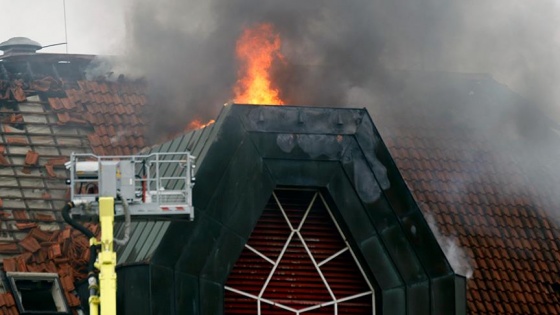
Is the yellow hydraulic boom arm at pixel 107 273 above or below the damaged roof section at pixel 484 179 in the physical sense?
below

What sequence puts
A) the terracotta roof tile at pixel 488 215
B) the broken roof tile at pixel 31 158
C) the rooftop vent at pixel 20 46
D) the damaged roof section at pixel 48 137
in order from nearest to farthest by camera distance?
the damaged roof section at pixel 48 137 < the broken roof tile at pixel 31 158 < the terracotta roof tile at pixel 488 215 < the rooftop vent at pixel 20 46

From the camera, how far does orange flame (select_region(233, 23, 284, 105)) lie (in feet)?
117

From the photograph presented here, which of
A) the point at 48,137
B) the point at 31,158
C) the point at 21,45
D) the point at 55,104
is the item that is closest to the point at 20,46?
the point at 21,45

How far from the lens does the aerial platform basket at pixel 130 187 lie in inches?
1173

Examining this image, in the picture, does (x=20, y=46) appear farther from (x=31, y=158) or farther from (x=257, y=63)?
(x=257, y=63)

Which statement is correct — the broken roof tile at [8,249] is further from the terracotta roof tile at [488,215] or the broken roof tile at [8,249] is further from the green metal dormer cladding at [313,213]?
the terracotta roof tile at [488,215]

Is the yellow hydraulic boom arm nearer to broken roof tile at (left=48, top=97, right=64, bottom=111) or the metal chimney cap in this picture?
broken roof tile at (left=48, top=97, right=64, bottom=111)

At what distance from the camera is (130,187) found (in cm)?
3005

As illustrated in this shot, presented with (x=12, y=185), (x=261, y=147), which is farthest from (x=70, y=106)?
(x=261, y=147)

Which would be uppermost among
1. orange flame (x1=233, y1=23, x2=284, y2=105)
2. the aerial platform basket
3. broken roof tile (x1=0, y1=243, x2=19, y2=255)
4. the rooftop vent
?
the rooftop vent

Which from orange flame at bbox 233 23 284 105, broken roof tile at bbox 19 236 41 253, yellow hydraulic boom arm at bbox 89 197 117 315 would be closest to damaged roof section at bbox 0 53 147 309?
broken roof tile at bbox 19 236 41 253

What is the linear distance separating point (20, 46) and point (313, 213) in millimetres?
12371

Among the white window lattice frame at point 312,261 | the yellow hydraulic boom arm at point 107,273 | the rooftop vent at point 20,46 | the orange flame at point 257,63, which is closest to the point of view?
the yellow hydraulic boom arm at point 107,273

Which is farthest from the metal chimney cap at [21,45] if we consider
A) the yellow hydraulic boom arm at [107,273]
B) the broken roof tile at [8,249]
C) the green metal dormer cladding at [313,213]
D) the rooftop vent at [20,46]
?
the yellow hydraulic boom arm at [107,273]
